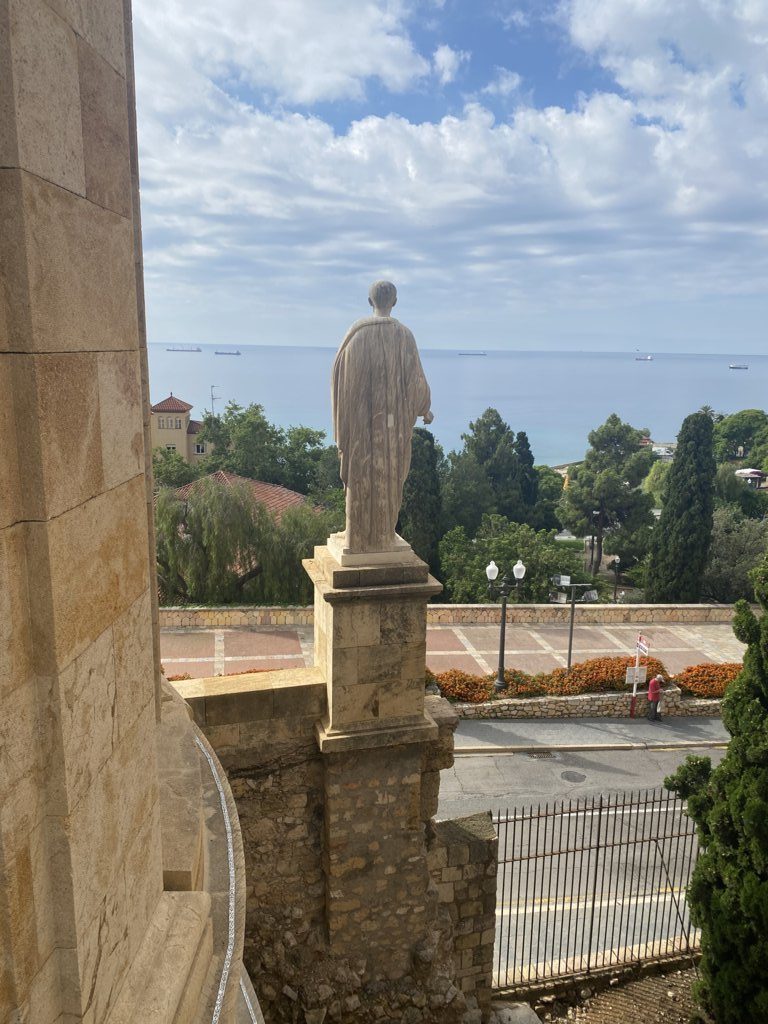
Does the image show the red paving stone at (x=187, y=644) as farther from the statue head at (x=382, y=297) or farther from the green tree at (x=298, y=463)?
the green tree at (x=298, y=463)

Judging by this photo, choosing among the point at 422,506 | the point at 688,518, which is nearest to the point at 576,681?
the point at 688,518

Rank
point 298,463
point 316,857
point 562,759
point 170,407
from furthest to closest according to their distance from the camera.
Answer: point 170,407 → point 298,463 → point 562,759 → point 316,857

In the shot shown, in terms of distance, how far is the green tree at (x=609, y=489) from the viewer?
34.5 m

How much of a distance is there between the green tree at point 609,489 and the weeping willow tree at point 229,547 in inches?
577

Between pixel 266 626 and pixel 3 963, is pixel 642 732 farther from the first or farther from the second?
pixel 3 963

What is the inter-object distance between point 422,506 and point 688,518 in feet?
31.9

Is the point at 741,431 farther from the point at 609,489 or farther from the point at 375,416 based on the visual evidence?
the point at 375,416

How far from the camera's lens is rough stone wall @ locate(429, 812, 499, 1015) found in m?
7.14

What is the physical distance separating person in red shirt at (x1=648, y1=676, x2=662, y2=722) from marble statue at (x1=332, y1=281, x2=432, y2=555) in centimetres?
1174

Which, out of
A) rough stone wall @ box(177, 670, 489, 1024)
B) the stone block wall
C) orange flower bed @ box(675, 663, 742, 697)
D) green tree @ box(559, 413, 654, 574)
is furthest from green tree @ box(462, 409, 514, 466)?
the stone block wall

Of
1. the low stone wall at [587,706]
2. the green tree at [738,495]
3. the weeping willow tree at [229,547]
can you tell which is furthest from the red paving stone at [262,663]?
the green tree at [738,495]

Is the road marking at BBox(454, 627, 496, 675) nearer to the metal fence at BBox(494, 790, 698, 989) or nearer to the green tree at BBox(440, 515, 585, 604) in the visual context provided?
the green tree at BBox(440, 515, 585, 604)

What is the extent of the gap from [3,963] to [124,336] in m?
1.51

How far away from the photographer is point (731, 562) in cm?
2719
